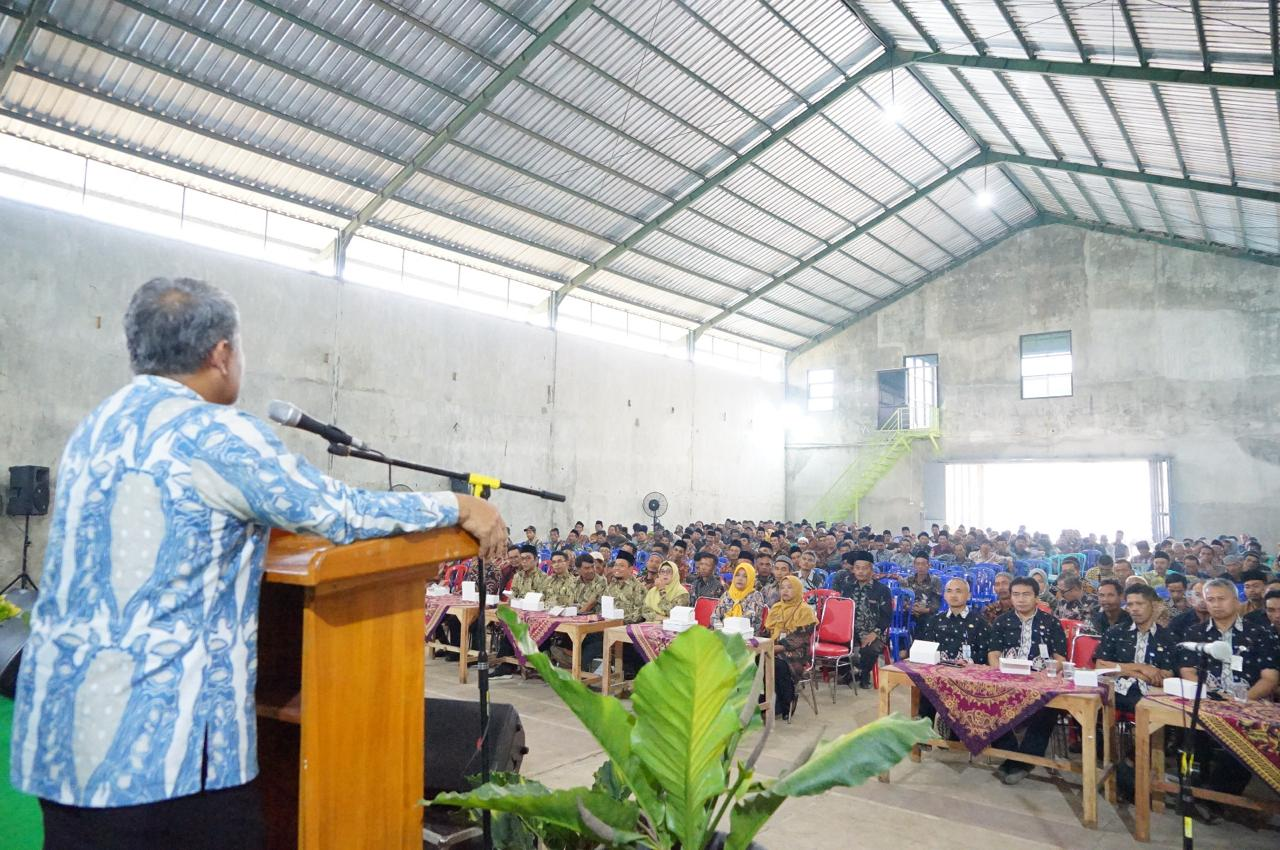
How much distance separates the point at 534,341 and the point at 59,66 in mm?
7973

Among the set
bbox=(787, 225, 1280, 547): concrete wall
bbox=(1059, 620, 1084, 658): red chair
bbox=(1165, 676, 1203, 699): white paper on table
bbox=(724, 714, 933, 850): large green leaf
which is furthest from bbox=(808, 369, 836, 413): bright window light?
bbox=(724, 714, 933, 850): large green leaf

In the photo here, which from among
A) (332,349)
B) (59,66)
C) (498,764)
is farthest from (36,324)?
(498,764)

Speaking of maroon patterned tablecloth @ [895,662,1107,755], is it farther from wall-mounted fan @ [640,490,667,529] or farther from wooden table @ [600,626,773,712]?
wall-mounted fan @ [640,490,667,529]

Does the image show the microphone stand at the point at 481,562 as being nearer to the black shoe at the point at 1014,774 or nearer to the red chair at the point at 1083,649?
the black shoe at the point at 1014,774

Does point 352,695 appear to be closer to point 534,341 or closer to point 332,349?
point 332,349

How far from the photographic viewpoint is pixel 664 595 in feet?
23.4

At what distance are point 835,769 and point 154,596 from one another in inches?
42.2

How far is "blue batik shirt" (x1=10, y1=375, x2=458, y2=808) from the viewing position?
1.09 metres

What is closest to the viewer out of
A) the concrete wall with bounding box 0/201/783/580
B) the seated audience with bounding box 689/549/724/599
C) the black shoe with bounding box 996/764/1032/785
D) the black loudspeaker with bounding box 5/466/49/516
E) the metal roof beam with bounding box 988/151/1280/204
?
the black shoe with bounding box 996/764/1032/785

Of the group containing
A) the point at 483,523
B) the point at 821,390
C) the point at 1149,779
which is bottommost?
the point at 1149,779

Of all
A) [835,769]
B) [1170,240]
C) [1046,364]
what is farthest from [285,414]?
[1170,240]

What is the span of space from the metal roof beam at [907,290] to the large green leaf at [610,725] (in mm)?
19651

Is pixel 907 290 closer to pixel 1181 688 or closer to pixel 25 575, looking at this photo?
pixel 1181 688

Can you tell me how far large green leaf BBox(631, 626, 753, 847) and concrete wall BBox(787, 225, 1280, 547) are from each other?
703 inches
